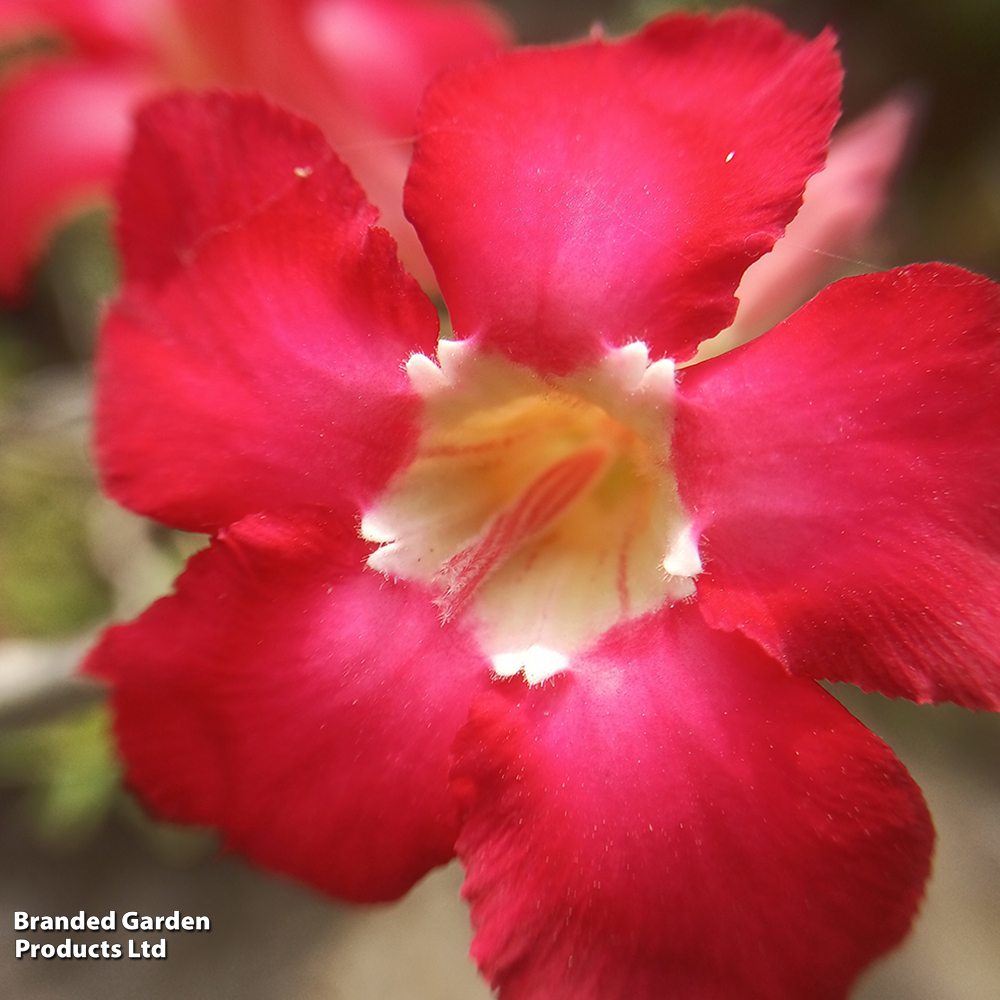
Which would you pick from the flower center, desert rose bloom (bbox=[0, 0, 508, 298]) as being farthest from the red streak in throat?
desert rose bloom (bbox=[0, 0, 508, 298])

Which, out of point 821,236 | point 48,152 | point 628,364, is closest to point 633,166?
point 628,364

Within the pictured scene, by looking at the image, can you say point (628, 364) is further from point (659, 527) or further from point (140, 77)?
point (140, 77)

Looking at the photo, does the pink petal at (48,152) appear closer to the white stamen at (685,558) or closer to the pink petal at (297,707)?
the pink petal at (297,707)

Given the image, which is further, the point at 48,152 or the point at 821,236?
the point at 48,152

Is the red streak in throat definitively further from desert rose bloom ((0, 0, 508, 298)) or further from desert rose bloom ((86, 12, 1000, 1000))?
desert rose bloom ((0, 0, 508, 298))

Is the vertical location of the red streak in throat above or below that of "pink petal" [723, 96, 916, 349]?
below

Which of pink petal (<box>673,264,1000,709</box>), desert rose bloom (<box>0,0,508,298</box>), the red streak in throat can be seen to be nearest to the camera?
pink petal (<box>673,264,1000,709</box>)
